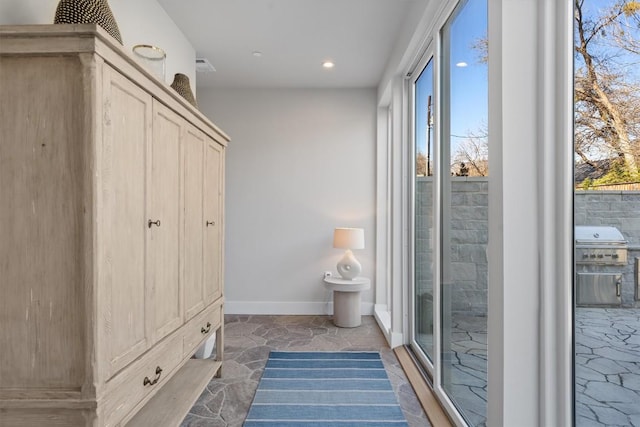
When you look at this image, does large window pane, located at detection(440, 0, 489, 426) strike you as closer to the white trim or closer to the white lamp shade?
the white trim

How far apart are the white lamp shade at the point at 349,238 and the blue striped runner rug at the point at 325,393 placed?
4.01 ft

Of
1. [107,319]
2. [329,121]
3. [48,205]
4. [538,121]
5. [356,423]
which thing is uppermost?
[329,121]

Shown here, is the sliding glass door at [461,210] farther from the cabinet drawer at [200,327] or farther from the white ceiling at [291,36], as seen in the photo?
the cabinet drawer at [200,327]

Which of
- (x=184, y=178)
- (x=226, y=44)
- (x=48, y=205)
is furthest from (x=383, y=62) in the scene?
(x=48, y=205)

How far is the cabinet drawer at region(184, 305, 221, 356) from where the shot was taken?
2021 mm

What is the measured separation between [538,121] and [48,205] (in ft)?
5.58

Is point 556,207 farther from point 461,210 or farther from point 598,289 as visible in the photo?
point 461,210

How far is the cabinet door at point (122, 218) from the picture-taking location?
1.22m

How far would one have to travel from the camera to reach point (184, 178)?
1.98 metres

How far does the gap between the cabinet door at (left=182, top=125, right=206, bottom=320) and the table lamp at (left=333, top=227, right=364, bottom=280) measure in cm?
204

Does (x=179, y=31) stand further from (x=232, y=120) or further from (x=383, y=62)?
(x=383, y=62)

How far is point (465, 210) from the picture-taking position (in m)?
1.94

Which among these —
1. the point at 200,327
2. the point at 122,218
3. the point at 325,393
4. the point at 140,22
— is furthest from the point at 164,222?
the point at 325,393

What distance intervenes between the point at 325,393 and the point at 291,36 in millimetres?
2814
